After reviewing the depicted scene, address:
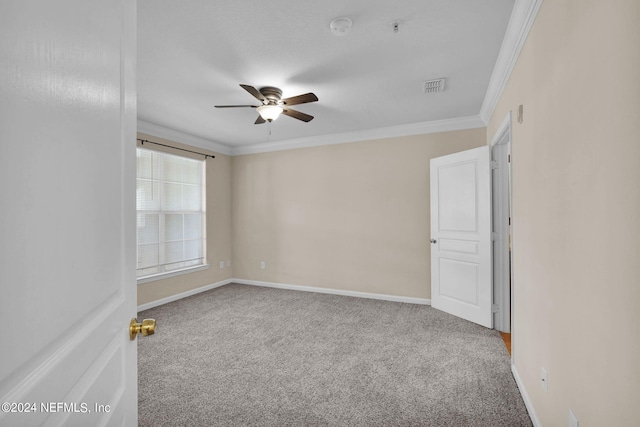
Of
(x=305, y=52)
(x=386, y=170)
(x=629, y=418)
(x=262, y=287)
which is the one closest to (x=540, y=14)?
(x=305, y=52)

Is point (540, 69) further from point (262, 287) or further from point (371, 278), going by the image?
point (262, 287)

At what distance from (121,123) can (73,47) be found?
0.27 m

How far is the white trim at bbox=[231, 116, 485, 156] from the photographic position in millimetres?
4055

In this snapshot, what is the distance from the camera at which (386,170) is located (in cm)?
452

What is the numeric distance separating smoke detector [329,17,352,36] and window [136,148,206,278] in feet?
10.6

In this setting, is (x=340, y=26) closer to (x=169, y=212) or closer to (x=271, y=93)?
(x=271, y=93)

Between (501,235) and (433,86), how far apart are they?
1.76 metres

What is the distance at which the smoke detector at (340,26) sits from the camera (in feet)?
6.51

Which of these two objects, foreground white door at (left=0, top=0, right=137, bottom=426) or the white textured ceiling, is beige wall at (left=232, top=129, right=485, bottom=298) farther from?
foreground white door at (left=0, top=0, right=137, bottom=426)

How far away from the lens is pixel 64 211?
54 cm

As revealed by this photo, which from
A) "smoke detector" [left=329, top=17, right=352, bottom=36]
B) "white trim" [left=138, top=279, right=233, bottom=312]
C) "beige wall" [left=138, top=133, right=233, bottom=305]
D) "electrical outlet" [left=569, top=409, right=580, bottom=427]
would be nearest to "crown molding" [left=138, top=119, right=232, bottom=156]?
"beige wall" [left=138, top=133, right=233, bottom=305]

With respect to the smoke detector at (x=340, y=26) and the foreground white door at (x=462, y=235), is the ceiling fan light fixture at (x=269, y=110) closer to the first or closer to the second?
the smoke detector at (x=340, y=26)

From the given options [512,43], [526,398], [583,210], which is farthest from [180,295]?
[512,43]

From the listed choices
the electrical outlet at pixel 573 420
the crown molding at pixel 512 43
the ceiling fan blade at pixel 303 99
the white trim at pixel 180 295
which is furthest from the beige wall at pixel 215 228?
the electrical outlet at pixel 573 420
